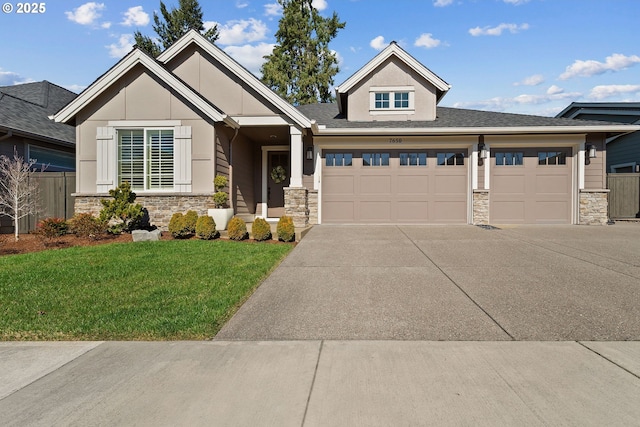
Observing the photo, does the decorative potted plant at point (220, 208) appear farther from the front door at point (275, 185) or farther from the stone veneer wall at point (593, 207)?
the stone veneer wall at point (593, 207)

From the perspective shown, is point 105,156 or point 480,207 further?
point 480,207

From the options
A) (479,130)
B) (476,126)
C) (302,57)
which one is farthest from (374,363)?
(302,57)

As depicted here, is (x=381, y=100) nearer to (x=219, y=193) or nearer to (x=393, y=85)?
(x=393, y=85)

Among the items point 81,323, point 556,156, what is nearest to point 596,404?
point 81,323

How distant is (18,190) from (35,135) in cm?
324

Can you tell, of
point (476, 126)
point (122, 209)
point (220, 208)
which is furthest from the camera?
point (476, 126)

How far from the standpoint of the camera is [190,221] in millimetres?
9969

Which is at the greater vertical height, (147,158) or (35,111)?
(35,111)

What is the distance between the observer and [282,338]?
3.82 metres

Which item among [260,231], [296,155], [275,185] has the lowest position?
[260,231]

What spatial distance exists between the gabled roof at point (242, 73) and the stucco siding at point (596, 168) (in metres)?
9.70

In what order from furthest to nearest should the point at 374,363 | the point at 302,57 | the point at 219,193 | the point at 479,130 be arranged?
the point at 302,57, the point at 479,130, the point at 219,193, the point at 374,363

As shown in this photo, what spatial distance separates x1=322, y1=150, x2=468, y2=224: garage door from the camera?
13219 millimetres

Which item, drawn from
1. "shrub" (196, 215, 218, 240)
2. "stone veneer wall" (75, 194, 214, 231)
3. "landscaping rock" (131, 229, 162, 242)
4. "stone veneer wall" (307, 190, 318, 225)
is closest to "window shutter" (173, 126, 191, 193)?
"stone veneer wall" (75, 194, 214, 231)
